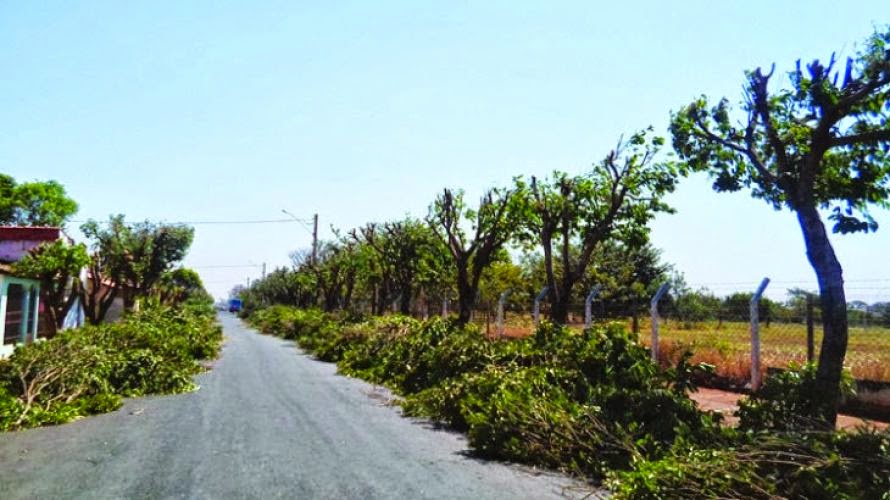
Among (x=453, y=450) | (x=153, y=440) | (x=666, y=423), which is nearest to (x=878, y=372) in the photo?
(x=666, y=423)

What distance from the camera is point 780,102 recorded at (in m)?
8.50

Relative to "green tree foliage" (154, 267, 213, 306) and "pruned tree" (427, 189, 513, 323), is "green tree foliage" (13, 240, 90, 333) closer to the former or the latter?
"pruned tree" (427, 189, 513, 323)

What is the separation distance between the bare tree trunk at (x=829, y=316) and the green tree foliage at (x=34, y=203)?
173 feet

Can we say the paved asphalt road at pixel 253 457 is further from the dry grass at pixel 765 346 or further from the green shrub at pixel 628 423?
the dry grass at pixel 765 346

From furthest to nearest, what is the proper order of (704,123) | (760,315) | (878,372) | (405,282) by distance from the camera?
(405,282), (760,315), (878,372), (704,123)

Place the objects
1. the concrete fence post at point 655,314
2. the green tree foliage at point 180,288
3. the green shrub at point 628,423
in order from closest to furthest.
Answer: the green shrub at point 628,423
the concrete fence post at point 655,314
the green tree foliage at point 180,288

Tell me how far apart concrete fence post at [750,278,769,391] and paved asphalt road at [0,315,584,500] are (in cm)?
614

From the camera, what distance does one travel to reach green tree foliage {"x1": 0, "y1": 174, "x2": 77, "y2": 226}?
46.1m

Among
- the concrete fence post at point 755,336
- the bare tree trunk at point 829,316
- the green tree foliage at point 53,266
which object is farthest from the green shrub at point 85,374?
the concrete fence post at point 755,336

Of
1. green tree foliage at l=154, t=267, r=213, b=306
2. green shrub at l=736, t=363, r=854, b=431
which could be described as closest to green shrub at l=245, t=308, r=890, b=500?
green shrub at l=736, t=363, r=854, b=431

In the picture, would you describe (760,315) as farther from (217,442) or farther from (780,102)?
(217,442)

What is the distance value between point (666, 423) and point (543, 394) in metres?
2.06

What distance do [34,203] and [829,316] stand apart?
54.8 m

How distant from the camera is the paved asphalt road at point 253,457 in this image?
6266mm
